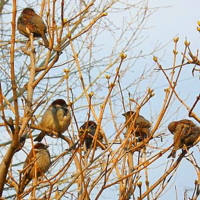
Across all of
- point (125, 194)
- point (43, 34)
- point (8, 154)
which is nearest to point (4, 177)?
point (8, 154)

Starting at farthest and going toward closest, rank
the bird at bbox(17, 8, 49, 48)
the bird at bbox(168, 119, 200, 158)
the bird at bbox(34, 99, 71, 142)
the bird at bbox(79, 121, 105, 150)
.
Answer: the bird at bbox(17, 8, 49, 48)
the bird at bbox(34, 99, 71, 142)
the bird at bbox(168, 119, 200, 158)
the bird at bbox(79, 121, 105, 150)

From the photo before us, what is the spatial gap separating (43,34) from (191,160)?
106 inches

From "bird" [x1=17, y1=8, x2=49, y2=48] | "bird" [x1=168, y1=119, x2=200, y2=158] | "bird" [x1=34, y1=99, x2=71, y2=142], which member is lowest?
"bird" [x1=168, y1=119, x2=200, y2=158]

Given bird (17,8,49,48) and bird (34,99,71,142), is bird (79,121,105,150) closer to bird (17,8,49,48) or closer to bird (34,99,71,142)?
bird (34,99,71,142)

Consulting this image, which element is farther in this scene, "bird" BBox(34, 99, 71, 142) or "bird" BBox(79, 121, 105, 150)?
"bird" BBox(34, 99, 71, 142)

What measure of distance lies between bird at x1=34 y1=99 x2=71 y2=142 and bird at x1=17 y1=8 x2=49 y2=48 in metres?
0.68

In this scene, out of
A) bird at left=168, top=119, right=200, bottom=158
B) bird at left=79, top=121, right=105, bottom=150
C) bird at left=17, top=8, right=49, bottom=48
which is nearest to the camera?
bird at left=79, top=121, right=105, bottom=150

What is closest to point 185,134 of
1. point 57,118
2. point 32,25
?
point 57,118

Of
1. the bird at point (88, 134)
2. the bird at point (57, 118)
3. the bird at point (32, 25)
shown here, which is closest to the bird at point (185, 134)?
the bird at point (88, 134)

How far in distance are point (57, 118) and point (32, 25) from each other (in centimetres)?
109

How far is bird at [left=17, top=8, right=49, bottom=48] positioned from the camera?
572 centimetres

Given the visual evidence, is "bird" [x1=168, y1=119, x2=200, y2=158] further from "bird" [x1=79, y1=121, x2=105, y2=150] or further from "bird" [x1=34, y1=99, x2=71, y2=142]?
"bird" [x1=34, y1=99, x2=71, y2=142]

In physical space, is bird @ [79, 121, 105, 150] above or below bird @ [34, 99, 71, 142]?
below

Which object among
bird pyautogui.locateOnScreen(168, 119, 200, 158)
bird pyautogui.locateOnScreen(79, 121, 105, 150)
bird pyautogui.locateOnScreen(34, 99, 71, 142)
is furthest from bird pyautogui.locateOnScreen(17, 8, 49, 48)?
bird pyautogui.locateOnScreen(168, 119, 200, 158)
